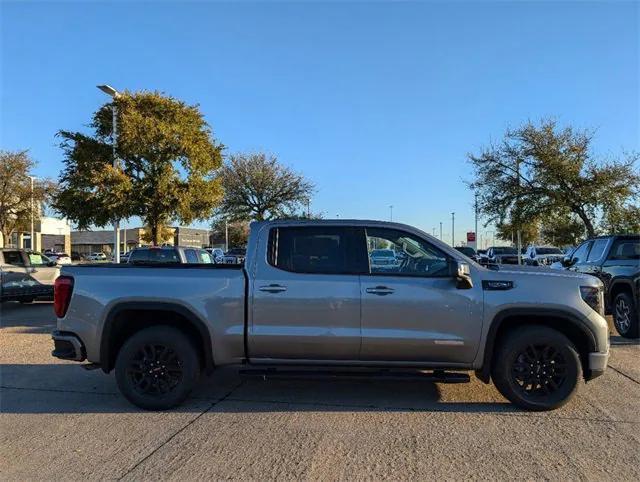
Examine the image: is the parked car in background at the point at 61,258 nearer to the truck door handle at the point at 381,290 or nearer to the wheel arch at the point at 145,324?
the wheel arch at the point at 145,324

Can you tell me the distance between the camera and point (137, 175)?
20.5 m

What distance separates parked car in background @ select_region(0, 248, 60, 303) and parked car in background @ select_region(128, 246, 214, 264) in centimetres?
221

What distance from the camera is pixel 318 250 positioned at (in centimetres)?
589

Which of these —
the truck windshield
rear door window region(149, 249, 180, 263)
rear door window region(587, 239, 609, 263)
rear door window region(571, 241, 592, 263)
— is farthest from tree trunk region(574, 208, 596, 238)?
the truck windshield

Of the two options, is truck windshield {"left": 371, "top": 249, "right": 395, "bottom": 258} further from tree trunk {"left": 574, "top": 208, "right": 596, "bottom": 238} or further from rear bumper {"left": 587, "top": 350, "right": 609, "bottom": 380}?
tree trunk {"left": 574, "top": 208, "right": 596, "bottom": 238}

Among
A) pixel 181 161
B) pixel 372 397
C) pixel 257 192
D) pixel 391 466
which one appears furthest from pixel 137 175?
pixel 257 192

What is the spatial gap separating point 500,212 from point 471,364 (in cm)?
2324

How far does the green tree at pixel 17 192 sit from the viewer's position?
127 ft

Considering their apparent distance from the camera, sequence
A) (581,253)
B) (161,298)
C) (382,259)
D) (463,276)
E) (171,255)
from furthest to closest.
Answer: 1. (171,255)
2. (581,253)
3. (382,259)
4. (161,298)
5. (463,276)

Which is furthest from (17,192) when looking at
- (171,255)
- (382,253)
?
(382,253)

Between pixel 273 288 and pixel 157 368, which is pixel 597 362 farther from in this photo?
pixel 157 368

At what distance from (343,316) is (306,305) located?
38 cm

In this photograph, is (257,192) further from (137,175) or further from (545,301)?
(545,301)

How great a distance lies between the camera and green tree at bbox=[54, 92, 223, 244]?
19594 mm
